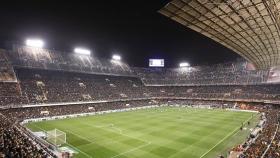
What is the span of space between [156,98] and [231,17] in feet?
240

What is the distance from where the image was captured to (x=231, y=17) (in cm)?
2216

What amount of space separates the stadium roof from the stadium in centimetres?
10

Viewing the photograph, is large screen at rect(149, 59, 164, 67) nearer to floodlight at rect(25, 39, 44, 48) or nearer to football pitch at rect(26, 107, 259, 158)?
floodlight at rect(25, 39, 44, 48)

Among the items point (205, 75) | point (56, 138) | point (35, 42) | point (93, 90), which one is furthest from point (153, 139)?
point (205, 75)

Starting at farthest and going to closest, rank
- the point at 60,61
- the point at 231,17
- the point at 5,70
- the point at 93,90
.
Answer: the point at 60,61
the point at 93,90
the point at 5,70
the point at 231,17

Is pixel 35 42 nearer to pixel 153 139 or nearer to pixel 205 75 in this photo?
pixel 153 139

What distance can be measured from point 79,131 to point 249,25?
29788 mm

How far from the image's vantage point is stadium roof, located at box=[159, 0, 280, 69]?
62.4 feet

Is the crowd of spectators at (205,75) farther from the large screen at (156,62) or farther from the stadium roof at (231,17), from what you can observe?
the stadium roof at (231,17)

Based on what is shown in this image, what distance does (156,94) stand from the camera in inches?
3826

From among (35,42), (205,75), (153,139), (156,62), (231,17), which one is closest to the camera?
(231,17)

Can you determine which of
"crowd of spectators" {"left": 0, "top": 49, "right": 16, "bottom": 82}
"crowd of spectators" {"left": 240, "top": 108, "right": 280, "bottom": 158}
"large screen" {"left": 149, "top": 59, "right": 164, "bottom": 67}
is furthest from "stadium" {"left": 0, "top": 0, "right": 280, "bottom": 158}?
"large screen" {"left": 149, "top": 59, "right": 164, "bottom": 67}

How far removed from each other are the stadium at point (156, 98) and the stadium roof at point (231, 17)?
0.33 ft

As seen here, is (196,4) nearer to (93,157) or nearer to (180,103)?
(93,157)
